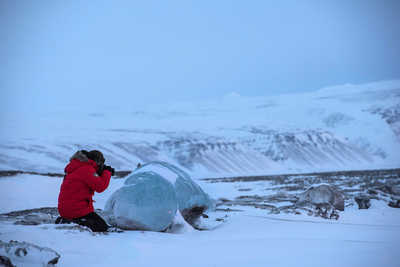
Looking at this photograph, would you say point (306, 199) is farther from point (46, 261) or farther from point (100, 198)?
point (46, 261)

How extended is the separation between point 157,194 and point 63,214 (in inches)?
45.8

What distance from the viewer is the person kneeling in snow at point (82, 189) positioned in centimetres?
445

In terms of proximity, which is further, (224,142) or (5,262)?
(224,142)

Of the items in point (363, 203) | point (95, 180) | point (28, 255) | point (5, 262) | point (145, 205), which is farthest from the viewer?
point (363, 203)

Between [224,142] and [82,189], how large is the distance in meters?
51.0

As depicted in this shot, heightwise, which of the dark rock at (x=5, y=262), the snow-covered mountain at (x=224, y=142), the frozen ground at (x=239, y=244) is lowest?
the dark rock at (x=5, y=262)

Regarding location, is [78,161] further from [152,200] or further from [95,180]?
[152,200]

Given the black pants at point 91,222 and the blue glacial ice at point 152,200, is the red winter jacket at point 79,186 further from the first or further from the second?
the blue glacial ice at point 152,200

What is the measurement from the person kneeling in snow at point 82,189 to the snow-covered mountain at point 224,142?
32.8 meters

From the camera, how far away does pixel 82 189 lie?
4.50 m

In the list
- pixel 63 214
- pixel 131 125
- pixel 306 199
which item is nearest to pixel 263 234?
pixel 63 214

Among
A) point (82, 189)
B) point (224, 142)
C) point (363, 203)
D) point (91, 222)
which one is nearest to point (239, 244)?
point (91, 222)

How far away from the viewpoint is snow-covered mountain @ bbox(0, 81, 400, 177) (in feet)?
147

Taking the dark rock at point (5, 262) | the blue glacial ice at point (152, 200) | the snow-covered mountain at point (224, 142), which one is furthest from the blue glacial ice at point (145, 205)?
the snow-covered mountain at point (224, 142)
